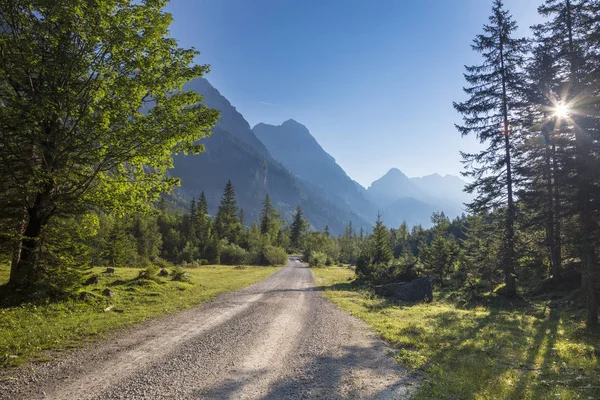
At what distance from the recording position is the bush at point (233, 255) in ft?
212

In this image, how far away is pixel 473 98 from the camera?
74.4 feet

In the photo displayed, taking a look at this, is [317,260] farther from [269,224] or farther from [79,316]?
[79,316]

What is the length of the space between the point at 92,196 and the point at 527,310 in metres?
24.3

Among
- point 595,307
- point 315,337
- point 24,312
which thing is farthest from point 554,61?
point 24,312

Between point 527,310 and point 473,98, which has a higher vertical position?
point 473,98

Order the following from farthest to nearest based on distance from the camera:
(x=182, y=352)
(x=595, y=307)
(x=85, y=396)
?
(x=595, y=307) → (x=182, y=352) → (x=85, y=396)

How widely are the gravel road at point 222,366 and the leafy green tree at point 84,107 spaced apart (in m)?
6.39

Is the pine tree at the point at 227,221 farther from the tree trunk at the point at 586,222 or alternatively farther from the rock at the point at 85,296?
the tree trunk at the point at 586,222

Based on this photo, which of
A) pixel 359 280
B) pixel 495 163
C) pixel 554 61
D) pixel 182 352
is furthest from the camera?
pixel 359 280

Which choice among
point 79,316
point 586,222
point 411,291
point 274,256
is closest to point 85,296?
point 79,316

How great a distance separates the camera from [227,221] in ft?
273

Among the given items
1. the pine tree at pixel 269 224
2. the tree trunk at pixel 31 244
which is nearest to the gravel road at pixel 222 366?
the tree trunk at pixel 31 244

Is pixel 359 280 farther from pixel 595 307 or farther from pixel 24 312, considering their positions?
pixel 24 312

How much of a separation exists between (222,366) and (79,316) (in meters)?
7.79
